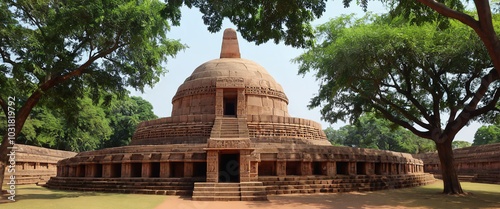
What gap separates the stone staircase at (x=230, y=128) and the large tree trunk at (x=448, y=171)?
7.71m

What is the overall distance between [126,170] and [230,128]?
456cm

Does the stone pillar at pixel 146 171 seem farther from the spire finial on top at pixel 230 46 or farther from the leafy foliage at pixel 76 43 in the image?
the spire finial on top at pixel 230 46

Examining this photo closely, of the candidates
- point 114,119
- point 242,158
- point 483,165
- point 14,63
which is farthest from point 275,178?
point 114,119

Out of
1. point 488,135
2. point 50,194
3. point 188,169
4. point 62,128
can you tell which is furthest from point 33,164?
point 488,135

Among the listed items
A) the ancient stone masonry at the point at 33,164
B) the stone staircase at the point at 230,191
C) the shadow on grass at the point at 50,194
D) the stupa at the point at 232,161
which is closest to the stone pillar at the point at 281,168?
the stupa at the point at 232,161

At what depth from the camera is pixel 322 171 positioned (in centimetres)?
1350

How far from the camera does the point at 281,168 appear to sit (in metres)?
12.8

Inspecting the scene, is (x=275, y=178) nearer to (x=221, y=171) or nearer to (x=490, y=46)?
(x=221, y=171)

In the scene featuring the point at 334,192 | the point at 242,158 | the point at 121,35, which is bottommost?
the point at 334,192

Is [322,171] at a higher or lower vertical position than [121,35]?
lower

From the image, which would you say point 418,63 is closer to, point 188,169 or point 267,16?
point 267,16

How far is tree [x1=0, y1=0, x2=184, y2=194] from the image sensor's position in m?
10.4

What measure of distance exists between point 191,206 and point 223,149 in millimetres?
2828

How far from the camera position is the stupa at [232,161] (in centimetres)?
1155
